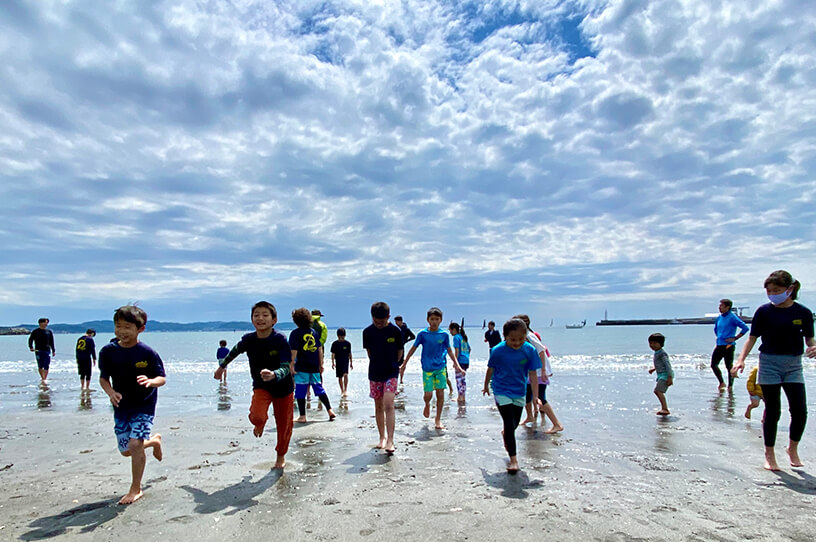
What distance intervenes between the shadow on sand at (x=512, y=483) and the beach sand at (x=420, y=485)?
2 centimetres

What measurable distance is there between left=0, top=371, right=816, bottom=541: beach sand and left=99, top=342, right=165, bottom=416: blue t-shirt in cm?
88

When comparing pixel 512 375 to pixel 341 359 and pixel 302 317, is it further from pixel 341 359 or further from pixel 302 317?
pixel 341 359

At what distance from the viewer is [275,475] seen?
541cm

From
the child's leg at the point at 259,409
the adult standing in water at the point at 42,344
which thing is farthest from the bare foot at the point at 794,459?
the adult standing in water at the point at 42,344

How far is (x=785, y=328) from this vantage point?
5.43m

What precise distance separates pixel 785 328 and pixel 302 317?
Answer: 6.61 meters

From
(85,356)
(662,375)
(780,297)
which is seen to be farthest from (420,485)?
(85,356)

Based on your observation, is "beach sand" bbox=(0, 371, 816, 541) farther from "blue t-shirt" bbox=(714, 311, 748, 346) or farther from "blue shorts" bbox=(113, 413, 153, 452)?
"blue t-shirt" bbox=(714, 311, 748, 346)

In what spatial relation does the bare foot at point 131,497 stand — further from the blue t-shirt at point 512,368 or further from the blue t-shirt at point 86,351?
the blue t-shirt at point 86,351

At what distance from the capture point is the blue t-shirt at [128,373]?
4.65 metres

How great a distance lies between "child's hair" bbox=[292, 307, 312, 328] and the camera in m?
8.36

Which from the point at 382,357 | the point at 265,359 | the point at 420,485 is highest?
the point at 265,359

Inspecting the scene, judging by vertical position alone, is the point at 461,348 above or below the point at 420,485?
above

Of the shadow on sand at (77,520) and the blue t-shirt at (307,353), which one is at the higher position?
the blue t-shirt at (307,353)
